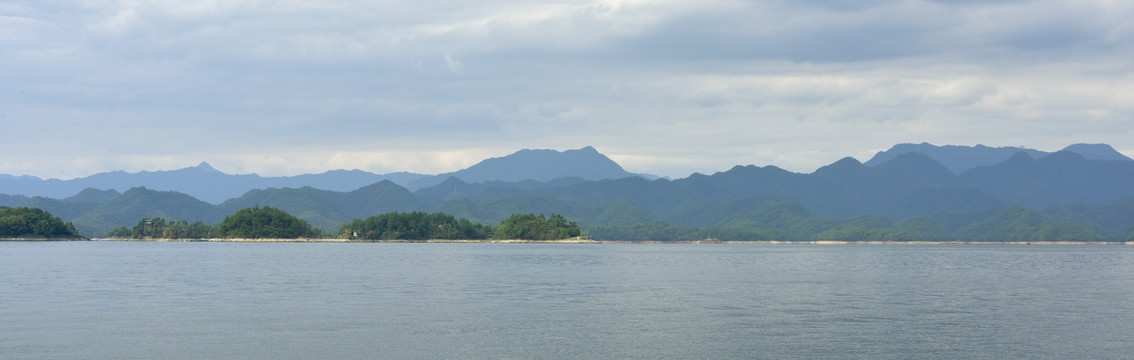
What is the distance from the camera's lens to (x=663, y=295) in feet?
271

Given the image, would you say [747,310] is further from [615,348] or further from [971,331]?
[615,348]

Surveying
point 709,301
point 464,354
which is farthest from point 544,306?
point 464,354

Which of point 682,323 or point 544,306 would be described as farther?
point 544,306

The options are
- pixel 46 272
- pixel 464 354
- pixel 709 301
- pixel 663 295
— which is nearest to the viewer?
pixel 464 354

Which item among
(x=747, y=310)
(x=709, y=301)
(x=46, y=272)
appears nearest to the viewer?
(x=747, y=310)

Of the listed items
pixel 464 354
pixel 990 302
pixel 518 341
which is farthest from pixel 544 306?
pixel 990 302

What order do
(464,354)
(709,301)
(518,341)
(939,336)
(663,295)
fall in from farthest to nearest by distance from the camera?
(663,295) < (709,301) < (939,336) < (518,341) < (464,354)

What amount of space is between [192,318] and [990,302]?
59.5 metres

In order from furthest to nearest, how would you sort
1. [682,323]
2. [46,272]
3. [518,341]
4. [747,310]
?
[46,272]
[747,310]
[682,323]
[518,341]

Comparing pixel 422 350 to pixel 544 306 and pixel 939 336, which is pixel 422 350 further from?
pixel 939 336

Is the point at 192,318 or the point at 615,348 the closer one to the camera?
the point at 615,348

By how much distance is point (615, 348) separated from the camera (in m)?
49.2

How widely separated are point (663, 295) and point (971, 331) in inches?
1169

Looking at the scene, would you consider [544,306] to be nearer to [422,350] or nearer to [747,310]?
Answer: [747,310]
